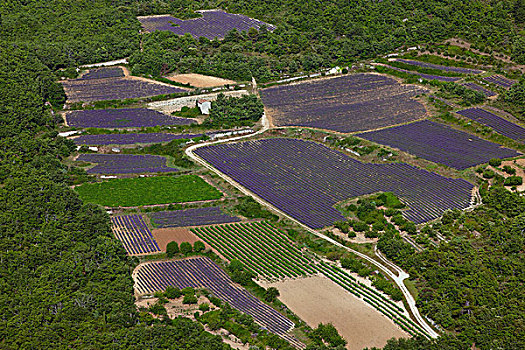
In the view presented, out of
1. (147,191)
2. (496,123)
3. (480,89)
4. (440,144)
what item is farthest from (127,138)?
(480,89)

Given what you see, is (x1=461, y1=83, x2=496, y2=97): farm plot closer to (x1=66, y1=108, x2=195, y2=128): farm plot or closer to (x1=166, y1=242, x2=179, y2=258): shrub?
(x1=66, y1=108, x2=195, y2=128): farm plot

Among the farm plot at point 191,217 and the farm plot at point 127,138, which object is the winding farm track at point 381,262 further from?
the farm plot at point 191,217

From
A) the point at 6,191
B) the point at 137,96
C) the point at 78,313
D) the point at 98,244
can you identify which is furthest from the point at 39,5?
the point at 78,313

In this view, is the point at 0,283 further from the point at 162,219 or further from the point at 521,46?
the point at 521,46

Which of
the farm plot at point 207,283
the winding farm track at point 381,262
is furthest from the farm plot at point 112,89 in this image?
the farm plot at point 207,283

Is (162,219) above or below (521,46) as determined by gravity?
below

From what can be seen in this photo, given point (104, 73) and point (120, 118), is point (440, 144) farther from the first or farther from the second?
point (104, 73)
